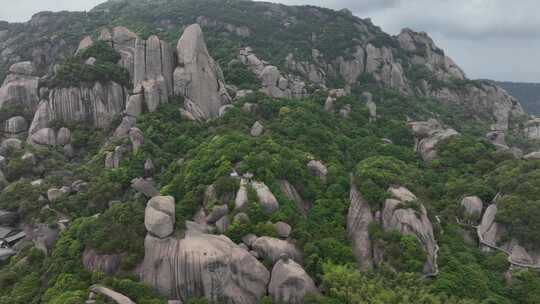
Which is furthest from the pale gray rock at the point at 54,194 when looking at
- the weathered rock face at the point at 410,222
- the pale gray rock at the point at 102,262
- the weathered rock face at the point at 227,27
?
the weathered rock face at the point at 227,27

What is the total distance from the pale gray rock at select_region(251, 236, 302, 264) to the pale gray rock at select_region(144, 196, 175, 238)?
5.84m

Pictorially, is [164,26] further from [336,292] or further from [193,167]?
[336,292]

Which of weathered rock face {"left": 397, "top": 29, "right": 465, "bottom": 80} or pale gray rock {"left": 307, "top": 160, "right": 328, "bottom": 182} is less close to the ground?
weathered rock face {"left": 397, "top": 29, "right": 465, "bottom": 80}

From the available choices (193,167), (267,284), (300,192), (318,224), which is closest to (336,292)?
(267,284)

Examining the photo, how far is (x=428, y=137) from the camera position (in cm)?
5575

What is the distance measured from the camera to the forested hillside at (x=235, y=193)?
26.1 m

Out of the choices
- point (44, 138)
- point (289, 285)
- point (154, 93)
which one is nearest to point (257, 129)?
point (154, 93)

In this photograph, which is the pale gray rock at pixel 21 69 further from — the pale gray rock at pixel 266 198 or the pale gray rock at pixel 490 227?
the pale gray rock at pixel 490 227

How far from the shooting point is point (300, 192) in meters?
36.5

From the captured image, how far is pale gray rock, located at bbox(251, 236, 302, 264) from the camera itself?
2738 centimetres

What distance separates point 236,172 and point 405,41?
9218 cm

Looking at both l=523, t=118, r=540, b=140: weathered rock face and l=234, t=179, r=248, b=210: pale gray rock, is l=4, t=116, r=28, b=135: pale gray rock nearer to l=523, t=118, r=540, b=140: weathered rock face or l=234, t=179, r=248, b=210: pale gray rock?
l=234, t=179, r=248, b=210: pale gray rock

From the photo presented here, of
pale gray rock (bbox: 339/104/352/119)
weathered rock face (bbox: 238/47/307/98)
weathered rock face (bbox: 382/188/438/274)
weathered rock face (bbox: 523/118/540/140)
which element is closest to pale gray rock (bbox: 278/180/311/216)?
weathered rock face (bbox: 382/188/438/274)

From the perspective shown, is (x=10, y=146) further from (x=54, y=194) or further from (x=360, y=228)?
(x=360, y=228)
